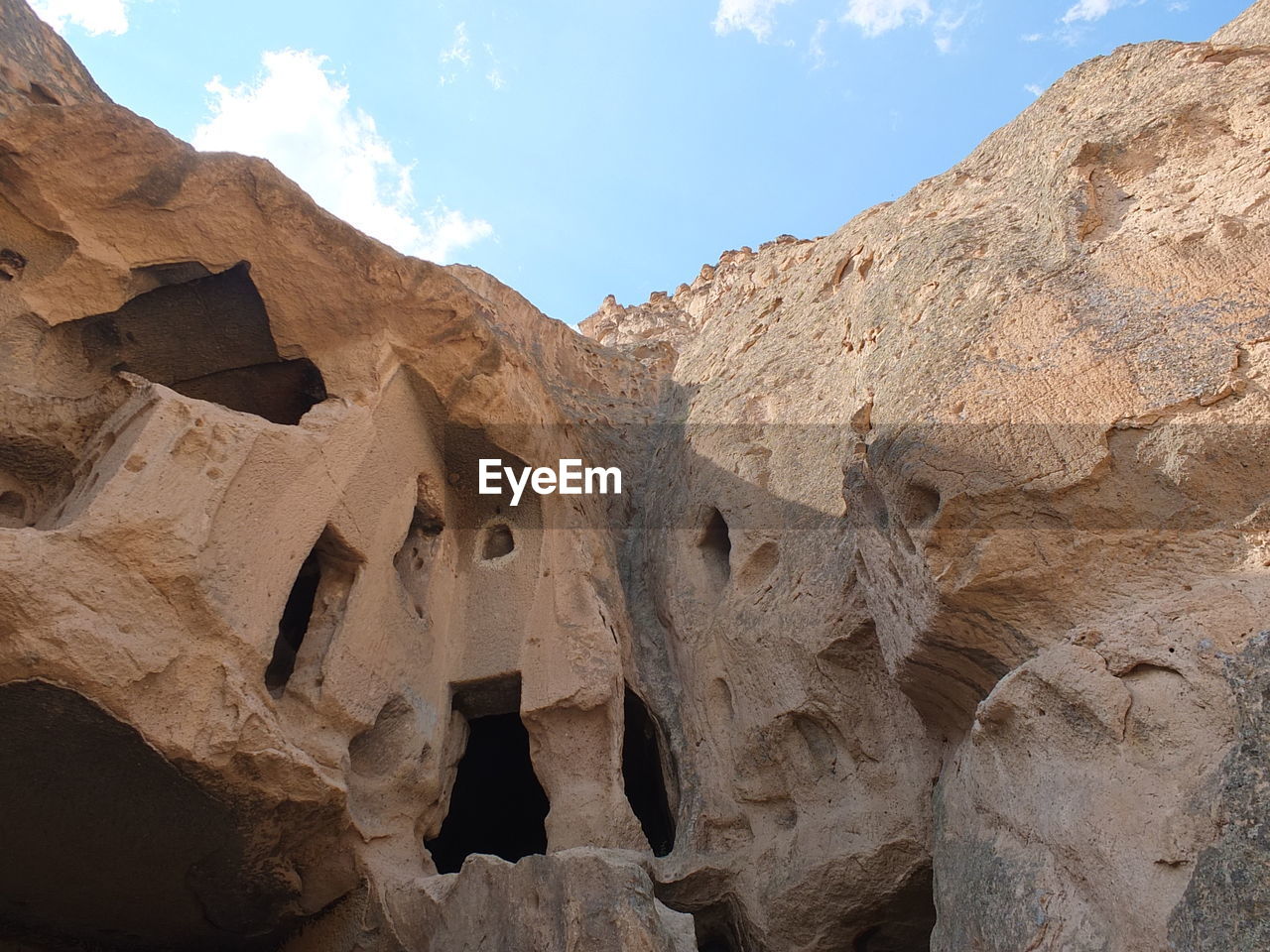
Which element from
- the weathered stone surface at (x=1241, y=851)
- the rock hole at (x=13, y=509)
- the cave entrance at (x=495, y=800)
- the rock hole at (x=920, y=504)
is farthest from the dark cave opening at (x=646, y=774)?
the weathered stone surface at (x=1241, y=851)

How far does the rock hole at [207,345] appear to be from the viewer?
19.3 ft

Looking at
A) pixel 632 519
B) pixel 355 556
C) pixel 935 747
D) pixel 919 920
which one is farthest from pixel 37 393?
pixel 919 920

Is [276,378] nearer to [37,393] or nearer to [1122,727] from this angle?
[37,393]

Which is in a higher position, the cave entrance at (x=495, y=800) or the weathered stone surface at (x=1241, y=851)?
the cave entrance at (x=495, y=800)

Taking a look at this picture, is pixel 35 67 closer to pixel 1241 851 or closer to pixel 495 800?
pixel 495 800

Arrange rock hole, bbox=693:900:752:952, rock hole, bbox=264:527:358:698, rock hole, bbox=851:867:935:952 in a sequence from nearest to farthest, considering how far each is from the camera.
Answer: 1. rock hole, bbox=851:867:935:952
2. rock hole, bbox=264:527:358:698
3. rock hole, bbox=693:900:752:952

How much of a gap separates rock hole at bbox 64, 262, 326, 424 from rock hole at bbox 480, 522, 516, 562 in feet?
5.40

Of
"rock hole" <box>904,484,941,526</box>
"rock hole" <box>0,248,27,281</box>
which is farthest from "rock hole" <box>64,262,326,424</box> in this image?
"rock hole" <box>904,484,941,526</box>

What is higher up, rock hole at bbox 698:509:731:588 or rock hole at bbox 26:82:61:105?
rock hole at bbox 26:82:61:105

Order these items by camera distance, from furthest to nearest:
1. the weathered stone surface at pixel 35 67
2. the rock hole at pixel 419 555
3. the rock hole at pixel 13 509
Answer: the rock hole at pixel 419 555 < the weathered stone surface at pixel 35 67 < the rock hole at pixel 13 509

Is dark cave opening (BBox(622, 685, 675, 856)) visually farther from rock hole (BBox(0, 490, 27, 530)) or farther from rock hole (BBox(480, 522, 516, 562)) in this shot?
rock hole (BBox(0, 490, 27, 530))

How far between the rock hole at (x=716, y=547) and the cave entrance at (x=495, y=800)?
6.46ft

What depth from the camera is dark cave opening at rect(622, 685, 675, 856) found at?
22.6 ft

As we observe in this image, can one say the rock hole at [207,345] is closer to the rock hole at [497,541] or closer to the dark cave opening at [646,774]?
the rock hole at [497,541]
